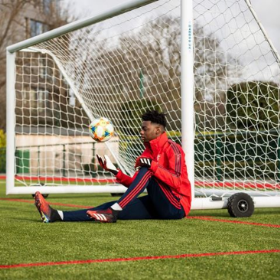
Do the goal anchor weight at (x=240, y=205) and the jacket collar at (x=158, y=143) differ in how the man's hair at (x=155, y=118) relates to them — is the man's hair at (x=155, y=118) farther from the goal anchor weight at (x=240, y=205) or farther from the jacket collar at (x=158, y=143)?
the goal anchor weight at (x=240, y=205)

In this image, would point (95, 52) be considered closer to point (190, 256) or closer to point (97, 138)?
point (97, 138)

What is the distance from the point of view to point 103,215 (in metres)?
5.43

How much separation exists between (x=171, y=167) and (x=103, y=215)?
27.9 inches

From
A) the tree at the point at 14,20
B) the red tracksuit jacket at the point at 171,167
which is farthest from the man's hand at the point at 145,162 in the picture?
the tree at the point at 14,20

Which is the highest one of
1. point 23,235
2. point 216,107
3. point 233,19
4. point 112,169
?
point 233,19

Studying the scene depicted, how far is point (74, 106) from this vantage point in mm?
11359

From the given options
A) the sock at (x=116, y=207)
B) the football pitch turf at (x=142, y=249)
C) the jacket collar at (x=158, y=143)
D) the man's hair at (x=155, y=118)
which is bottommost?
the football pitch turf at (x=142, y=249)

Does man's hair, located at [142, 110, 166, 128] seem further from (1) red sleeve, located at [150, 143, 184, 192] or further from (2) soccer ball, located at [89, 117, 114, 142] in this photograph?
(2) soccer ball, located at [89, 117, 114, 142]

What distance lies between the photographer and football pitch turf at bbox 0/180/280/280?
3164 mm

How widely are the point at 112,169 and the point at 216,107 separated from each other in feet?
8.81

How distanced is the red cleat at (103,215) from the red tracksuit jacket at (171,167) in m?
0.35

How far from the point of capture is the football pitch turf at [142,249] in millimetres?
3164

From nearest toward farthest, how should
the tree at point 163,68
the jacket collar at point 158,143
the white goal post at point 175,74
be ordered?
the jacket collar at point 158,143, the white goal post at point 175,74, the tree at point 163,68

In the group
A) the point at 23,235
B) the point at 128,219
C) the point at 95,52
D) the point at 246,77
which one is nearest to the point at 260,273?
the point at 23,235
